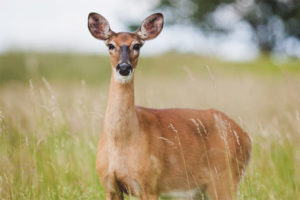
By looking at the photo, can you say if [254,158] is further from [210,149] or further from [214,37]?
[214,37]

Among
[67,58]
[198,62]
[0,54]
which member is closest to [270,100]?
[198,62]

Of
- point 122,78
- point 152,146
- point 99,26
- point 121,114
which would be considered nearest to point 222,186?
point 152,146

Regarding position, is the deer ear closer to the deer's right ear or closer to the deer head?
the deer head

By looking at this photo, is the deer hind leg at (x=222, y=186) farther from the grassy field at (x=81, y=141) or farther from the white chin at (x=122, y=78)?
the white chin at (x=122, y=78)

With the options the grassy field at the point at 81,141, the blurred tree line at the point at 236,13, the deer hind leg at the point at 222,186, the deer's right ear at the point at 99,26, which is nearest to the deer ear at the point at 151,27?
the deer's right ear at the point at 99,26

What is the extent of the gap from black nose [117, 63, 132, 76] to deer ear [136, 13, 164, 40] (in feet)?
2.09

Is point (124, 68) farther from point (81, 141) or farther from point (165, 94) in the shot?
point (165, 94)

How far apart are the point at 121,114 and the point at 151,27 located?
1.07 metres

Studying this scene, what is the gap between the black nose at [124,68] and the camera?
376 centimetres

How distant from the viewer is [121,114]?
3861mm

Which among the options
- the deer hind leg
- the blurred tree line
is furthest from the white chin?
the blurred tree line

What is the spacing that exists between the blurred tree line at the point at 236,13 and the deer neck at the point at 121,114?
21.3 meters

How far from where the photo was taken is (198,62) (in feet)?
60.0

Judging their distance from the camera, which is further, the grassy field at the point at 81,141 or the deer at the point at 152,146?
the grassy field at the point at 81,141
